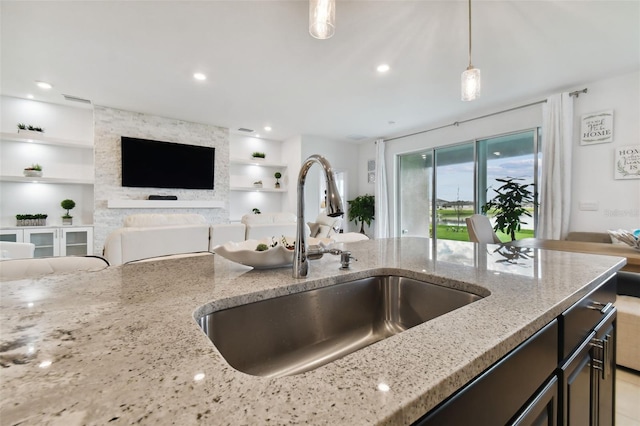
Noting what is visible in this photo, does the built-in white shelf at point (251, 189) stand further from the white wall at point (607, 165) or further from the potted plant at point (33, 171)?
the white wall at point (607, 165)

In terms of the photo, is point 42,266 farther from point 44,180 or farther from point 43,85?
point 44,180

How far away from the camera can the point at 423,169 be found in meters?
5.80

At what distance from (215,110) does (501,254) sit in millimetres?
4809

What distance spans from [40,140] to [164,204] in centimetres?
198

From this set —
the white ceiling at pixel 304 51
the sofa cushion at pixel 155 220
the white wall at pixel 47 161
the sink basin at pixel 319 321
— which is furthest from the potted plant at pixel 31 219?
the sink basin at pixel 319 321

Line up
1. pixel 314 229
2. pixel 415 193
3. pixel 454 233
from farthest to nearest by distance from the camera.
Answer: pixel 415 193
pixel 454 233
pixel 314 229

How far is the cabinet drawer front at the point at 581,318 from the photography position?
731mm

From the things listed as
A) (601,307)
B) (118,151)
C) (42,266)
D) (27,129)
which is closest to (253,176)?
(118,151)

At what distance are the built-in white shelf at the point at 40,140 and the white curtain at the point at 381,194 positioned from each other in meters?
5.49

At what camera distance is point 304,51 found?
2955 mm

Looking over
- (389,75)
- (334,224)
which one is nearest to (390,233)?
(334,224)

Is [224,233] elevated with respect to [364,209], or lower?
lower

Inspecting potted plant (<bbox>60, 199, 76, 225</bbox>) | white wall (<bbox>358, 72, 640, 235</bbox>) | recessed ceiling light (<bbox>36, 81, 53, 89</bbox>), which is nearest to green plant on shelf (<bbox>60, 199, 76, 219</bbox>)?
potted plant (<bbox>60, 199, 76, 225</bbox>)

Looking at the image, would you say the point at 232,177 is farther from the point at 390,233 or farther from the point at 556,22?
the point at 556,22
